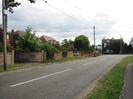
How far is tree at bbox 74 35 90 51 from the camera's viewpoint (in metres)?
107

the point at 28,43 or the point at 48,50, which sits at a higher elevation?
the point at 28,43

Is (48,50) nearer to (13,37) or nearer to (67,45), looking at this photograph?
(13,37)

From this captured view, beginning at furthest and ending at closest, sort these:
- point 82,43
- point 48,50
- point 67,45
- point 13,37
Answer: point 82,43
point 67,45
point 13,37
point 48,50

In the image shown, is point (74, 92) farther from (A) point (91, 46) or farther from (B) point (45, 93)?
(A) point (91, 46)

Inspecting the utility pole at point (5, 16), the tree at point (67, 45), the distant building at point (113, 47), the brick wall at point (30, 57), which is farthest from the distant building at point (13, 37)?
the distant building at point (113, 47)

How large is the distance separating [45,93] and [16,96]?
1.44 metres

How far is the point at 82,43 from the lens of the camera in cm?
10725

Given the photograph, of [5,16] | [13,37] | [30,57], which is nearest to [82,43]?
[13,37]

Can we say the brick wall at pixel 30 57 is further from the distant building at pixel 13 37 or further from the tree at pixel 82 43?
the tree at pixel 82 43

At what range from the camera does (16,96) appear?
43.3ft

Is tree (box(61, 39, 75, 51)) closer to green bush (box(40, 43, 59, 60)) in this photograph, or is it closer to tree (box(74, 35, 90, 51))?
tree (box(74, 35, 90, 51))

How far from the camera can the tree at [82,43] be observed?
107375 mm

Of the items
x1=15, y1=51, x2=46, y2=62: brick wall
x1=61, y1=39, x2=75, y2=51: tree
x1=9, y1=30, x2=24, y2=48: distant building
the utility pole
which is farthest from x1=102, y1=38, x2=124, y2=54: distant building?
the utility pole

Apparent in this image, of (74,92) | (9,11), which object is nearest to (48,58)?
(9,11)
